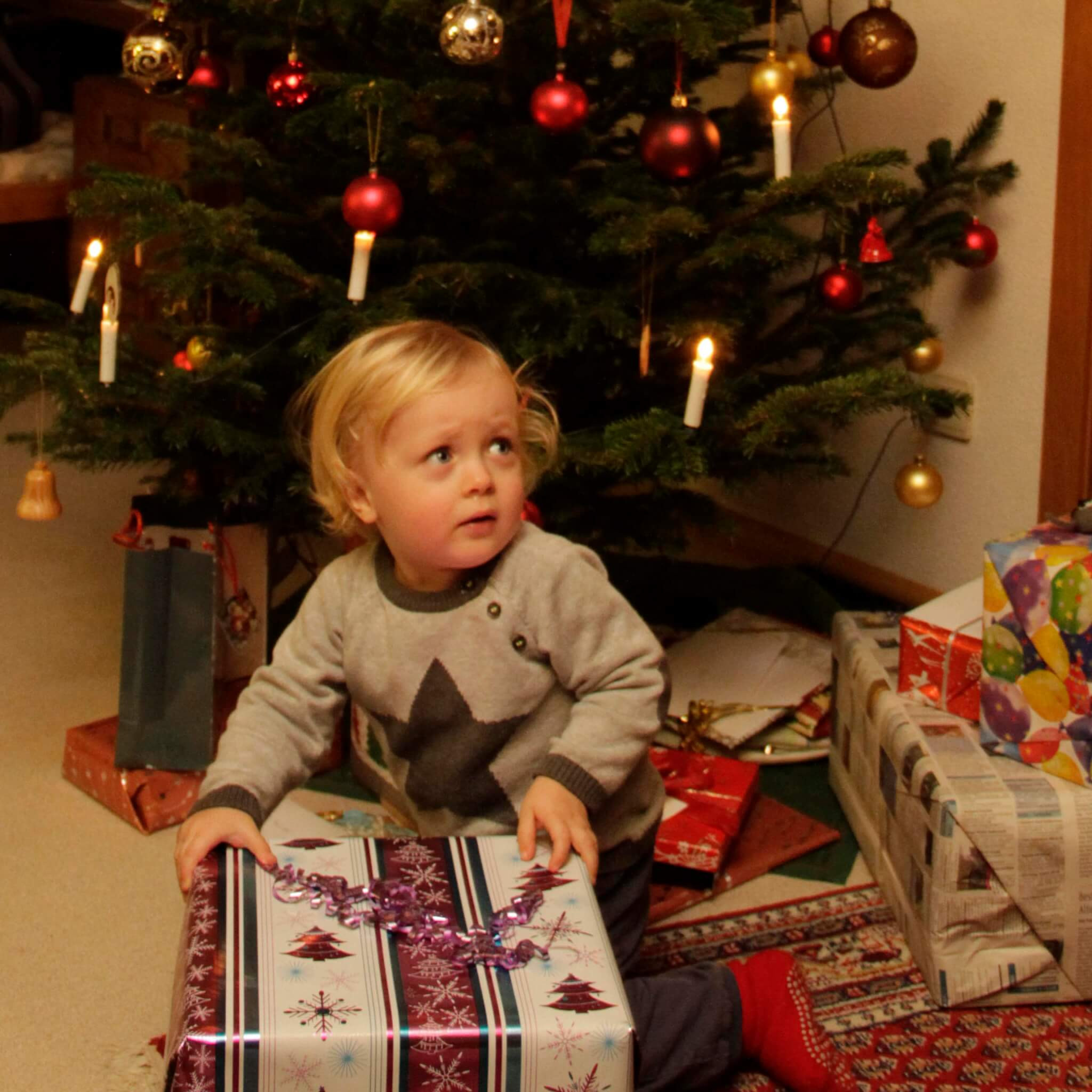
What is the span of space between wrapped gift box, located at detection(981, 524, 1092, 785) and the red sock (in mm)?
329

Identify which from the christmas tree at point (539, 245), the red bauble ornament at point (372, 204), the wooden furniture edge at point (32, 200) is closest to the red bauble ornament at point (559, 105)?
the christmas tree at point (539, 245)

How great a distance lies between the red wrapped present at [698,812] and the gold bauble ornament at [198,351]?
2.36ft

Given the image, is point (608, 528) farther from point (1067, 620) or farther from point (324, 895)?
point (324, 895)

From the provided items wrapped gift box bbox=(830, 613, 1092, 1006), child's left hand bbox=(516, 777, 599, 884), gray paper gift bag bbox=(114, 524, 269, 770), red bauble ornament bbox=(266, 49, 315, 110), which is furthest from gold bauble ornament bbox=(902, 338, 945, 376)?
child's left hand bbox=(516, 777, 599, 884)

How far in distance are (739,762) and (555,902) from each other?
2.40 ft

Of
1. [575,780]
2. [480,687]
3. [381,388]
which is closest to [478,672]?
[480,687]

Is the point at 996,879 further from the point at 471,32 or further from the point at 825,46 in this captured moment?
the point at 825,46

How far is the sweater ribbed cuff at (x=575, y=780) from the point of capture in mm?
1022

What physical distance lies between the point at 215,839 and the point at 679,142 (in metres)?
0.88

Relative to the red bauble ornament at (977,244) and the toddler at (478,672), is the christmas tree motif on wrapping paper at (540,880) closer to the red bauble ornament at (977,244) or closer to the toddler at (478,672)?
the toddler at (478,672)

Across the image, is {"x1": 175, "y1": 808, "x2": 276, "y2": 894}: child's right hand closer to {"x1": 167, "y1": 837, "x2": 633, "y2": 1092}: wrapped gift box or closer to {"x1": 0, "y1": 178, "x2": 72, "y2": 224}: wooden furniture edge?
{"x1": 167, "y1": 837, "x2": 633, "y2": 1092}: wrapped gift box

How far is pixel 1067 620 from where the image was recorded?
1.20 metres

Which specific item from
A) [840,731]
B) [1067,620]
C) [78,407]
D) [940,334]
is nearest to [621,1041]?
[1067,620]

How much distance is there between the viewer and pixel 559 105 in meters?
1.45
